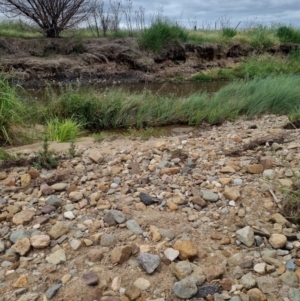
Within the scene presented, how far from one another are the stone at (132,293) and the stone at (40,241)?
0.60 meters

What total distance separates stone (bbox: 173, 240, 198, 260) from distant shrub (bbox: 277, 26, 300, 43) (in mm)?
18257

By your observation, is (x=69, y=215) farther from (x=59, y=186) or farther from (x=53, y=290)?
(x=53, y=290)

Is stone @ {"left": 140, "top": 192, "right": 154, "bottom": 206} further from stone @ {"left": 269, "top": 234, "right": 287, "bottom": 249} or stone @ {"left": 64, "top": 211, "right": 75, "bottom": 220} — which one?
stone @ {"left": 269, "top": 234, "right": 287, "bottom": 249}

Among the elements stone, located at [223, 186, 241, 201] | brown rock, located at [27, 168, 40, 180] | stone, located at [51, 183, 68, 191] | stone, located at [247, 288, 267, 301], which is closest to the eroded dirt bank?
brown rock, located at [27, 168, 40, 180]

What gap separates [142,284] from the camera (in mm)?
1927

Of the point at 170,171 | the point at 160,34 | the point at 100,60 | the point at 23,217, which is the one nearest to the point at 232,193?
the point at 170,171

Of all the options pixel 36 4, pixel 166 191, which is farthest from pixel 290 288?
pixel 36 4

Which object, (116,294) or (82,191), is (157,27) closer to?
(82,191)

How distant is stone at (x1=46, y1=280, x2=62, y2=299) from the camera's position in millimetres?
1858

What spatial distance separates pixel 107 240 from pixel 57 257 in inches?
A: 11.4

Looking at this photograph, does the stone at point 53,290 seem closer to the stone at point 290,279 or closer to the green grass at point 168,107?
the stone at point 290,279

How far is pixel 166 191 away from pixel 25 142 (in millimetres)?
2380

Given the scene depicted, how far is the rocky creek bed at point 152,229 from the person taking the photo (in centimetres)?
192

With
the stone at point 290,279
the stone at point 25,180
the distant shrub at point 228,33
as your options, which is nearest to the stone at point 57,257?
the stone at point 25,180
